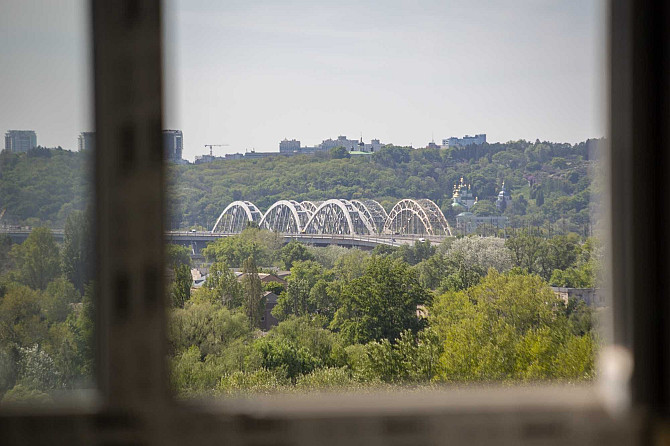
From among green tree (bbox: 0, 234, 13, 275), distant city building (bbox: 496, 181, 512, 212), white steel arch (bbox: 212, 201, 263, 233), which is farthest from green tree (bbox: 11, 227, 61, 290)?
distant city building (bbox: 496, 181, 512, 212)

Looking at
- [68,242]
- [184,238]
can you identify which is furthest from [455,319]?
[68,242]

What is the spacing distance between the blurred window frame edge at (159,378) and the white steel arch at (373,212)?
19.7 feet

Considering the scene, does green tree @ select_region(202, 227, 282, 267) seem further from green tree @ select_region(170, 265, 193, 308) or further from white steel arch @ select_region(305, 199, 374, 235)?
white steel arch @ select_region(305, 199, 374, 235)

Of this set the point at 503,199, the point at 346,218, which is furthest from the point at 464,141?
the point at 346,218

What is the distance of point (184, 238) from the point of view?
4.61 m

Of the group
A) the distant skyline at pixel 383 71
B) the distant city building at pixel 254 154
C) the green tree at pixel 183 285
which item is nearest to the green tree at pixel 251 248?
the green tree at pixel 183 285

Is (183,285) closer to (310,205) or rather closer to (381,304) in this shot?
(310,205)

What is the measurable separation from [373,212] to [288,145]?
80.6 inches

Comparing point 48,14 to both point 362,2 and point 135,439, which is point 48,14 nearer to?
point 135,439

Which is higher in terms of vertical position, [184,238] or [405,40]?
[405,40]

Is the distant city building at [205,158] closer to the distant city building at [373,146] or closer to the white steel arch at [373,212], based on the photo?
the distant city building at [373,146]

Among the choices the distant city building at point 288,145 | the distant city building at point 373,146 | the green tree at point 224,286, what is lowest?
the green tree at point 224,286

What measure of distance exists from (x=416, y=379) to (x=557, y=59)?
4317 millimetres

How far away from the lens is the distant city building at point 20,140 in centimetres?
189
